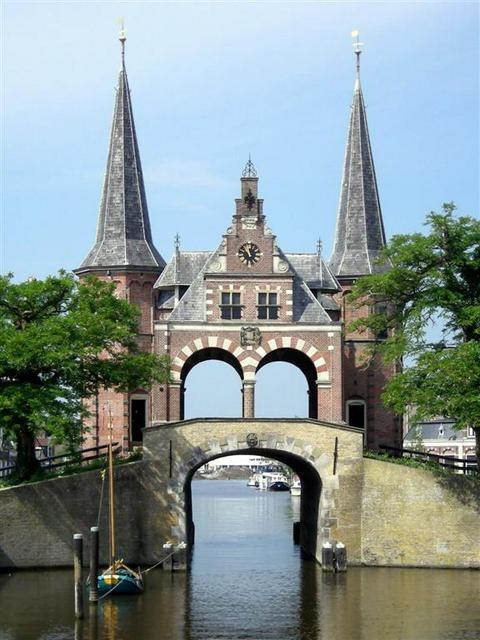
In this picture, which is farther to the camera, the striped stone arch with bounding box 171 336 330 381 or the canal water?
the striped stone arch with bounding box 171 336 330 381

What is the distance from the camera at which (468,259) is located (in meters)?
53.2

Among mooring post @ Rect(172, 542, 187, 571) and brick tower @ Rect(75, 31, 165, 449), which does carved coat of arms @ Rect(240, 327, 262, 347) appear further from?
mooring post @ Rect(172, 542, 187, 571)

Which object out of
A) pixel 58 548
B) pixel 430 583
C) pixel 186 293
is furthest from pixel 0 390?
pixel 430 583

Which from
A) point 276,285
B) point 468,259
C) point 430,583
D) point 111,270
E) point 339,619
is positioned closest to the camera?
point 339,619

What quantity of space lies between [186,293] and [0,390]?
1502cm

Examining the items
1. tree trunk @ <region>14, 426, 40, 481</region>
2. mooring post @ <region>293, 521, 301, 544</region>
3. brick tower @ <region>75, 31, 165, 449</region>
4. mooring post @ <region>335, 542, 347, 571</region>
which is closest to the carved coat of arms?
brick tower @ <region>75, 31, 165, 449</region>

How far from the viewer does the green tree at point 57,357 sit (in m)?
49.5

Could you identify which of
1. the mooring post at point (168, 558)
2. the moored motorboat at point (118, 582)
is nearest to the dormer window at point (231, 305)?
the mooring post at point (168, 558)

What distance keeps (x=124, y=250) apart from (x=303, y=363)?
1206cm

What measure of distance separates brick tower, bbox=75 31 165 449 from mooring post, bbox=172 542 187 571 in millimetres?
15444

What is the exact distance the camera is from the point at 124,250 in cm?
6775

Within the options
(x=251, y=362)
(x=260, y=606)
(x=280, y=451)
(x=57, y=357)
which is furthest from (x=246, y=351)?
(x=260, y=606)

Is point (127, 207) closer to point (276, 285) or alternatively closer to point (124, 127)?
point (124, 127)

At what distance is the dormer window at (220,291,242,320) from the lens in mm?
61688
